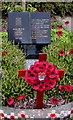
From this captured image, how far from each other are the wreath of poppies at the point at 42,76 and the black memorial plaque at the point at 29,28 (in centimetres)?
217

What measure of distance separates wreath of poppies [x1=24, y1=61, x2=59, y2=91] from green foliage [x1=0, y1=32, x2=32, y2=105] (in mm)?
594

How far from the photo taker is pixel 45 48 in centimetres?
474

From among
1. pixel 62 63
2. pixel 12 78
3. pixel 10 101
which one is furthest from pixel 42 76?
pixel 62 63

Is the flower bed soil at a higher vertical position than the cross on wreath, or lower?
lower

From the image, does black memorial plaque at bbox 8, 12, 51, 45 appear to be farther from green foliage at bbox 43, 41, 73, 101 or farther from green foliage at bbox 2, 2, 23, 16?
green foliage at bbox 2, 2, 23, 16

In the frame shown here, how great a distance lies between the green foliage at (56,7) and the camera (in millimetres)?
7336

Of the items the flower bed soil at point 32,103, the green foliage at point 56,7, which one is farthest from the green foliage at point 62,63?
the green foliage at point 56,7

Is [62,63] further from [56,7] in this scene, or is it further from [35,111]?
[56,7]

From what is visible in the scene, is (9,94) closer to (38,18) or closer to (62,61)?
(62,61)

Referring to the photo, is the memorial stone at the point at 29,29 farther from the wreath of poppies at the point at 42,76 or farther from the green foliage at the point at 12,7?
the wreath of poppies at the point at 42,76

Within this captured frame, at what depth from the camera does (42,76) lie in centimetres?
277

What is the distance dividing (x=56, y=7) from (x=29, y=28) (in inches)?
116

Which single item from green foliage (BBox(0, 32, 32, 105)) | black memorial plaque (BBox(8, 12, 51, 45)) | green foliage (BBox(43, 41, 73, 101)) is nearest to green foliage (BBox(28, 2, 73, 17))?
black memorial plaque (BBox(8, 12, 51, 45))

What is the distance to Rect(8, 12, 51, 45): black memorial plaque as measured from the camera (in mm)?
4957
